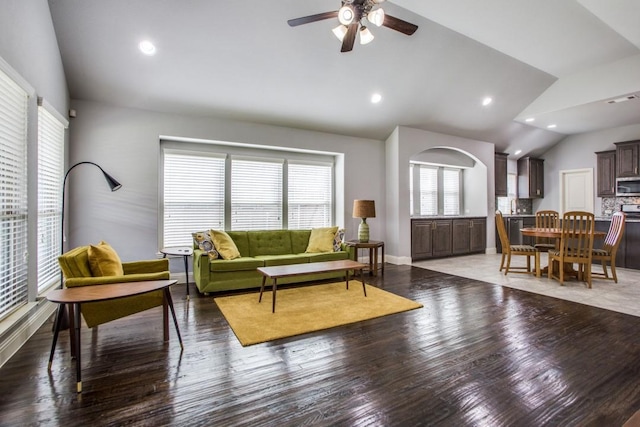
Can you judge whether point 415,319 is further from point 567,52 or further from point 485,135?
point 485,135

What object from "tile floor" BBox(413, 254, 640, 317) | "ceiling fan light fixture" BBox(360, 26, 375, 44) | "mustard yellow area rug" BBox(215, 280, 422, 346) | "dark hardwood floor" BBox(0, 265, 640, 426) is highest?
"ceiling fan light fixture" BBox(360, 26, 375, 44)

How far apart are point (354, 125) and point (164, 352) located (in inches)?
191

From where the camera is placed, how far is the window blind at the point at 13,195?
2.52 m

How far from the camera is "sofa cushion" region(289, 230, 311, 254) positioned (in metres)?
5.35

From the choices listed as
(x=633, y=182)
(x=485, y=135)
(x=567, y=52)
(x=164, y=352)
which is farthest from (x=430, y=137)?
(x=164, y=352)

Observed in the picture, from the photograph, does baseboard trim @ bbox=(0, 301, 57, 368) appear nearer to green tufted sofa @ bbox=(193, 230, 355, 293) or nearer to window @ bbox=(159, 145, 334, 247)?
green tufted sofa @ bbox=(193, 230, 355, 293)

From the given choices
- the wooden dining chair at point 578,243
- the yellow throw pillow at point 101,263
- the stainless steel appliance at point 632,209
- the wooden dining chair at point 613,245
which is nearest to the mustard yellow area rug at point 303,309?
the yellow throw pillow at point 101,263

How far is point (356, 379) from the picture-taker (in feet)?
6.97

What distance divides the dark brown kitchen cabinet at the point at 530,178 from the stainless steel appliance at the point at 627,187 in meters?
1.75

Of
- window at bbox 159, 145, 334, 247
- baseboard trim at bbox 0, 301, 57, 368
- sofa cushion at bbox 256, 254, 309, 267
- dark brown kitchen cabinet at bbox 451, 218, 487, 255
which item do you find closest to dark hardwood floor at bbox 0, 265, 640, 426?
baseboard trim at bbox 0, 301, 57, 368

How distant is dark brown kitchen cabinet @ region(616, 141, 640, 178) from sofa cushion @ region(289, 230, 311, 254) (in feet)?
24.3

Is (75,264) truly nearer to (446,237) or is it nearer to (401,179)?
(401,179)

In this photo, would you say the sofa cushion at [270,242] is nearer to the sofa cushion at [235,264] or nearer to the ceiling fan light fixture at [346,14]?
the sofa cushion at [235,264]

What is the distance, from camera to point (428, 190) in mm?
7922
